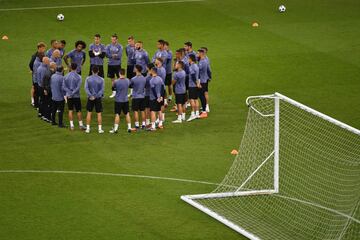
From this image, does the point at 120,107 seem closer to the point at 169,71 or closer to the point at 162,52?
the point at 162,52

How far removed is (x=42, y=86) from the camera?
24766 mm

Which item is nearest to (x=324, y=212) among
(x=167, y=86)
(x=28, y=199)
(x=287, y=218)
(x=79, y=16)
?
(x=287, y=218)

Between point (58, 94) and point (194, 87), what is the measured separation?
3.88 meters

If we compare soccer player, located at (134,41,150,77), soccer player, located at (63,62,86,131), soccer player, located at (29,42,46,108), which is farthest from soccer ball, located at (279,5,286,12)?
soccer player, located at (63,62,86,131)

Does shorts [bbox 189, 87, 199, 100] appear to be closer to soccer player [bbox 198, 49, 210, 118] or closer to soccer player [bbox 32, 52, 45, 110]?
soccer player [bbox 198, 49, 210, 118]

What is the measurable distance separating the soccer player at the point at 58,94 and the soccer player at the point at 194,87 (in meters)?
3.65

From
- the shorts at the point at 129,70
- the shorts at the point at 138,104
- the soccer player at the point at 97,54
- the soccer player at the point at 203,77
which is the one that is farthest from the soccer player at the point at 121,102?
the shorts at the point at 129,70

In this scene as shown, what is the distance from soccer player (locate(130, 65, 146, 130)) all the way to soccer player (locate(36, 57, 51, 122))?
97.9 inches

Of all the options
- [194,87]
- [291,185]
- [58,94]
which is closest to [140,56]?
[194,87]

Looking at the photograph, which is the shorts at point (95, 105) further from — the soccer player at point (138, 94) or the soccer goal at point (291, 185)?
the soccer goal at point (291, 185)

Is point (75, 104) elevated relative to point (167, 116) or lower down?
elevated

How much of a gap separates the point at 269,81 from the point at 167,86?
3.43 metres

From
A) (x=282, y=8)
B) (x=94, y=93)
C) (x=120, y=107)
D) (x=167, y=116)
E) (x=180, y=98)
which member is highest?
(x=282, y=8)

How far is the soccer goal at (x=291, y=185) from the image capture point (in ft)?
60.0
